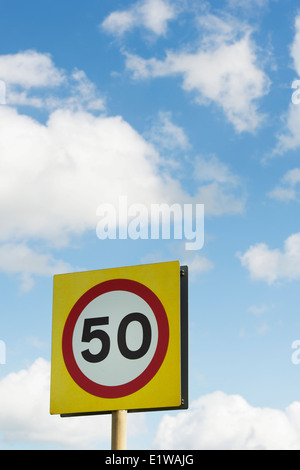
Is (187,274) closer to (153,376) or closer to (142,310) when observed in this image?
(142,310)

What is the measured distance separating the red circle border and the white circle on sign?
2cm

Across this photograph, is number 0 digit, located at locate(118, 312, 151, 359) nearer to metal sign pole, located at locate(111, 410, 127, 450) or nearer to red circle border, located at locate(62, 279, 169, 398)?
red circle border, located at locate(62, 279, 169, 398)

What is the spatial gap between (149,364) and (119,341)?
0.27 m

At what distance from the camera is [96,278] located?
484 cm

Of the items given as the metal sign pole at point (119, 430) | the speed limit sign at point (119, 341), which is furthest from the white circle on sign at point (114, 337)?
the metal sign pole at point (119, 430)

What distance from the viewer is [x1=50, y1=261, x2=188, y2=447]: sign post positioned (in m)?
4.45

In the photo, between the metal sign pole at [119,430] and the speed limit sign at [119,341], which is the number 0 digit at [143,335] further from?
the metal sign pole at [119,430]

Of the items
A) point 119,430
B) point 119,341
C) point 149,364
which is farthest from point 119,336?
point 119,430

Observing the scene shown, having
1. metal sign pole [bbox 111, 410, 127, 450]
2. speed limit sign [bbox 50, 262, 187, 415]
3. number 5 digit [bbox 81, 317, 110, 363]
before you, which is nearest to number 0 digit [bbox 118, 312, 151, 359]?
speed limit sign [bbox 50, 262, 187, 415]

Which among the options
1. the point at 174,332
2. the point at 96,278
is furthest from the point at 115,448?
the point at 96,278

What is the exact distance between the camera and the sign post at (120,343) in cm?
445

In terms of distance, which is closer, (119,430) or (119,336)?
(119,430)

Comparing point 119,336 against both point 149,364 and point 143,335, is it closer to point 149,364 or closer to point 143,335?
point 143,335

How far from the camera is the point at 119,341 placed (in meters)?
4.63
